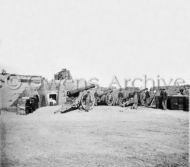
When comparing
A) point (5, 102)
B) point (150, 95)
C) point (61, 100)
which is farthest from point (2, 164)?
point (61, 100)

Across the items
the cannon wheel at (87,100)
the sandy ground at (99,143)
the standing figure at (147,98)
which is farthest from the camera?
the standing figure at (147,98)

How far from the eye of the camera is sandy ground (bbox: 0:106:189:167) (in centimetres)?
483

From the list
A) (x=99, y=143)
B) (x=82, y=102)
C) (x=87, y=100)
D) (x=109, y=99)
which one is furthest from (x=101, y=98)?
(x=99, y=143)

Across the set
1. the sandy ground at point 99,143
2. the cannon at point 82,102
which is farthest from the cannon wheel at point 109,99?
the sandy ground at point 99,143

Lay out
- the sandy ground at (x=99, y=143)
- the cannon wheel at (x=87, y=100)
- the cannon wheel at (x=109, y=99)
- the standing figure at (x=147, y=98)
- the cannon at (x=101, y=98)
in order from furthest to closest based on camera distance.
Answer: the cannon at (x=101, y=98) → the cannon wheel at (x=109, y=99) → the standing figure at (x=147, y=98) → the cannon wheel at (x=87, y=100) → the sandy ground at (x=99, y=143)

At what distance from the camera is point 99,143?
5.89m

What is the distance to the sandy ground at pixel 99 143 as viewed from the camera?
4.83m

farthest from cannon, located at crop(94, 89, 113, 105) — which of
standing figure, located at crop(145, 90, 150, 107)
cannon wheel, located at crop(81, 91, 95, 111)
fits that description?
standing figure, located at crop(145, 90, 150, 107)

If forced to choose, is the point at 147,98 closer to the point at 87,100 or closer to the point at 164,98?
the point at 164,98

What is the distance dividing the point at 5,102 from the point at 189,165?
10248mm

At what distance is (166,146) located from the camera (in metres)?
5.65

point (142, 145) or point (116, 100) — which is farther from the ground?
point (116, 100)

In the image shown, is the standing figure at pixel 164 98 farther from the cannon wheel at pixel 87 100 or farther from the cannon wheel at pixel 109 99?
the cannon wheel at pixel 87 100

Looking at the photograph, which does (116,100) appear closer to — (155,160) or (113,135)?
(113,135)
